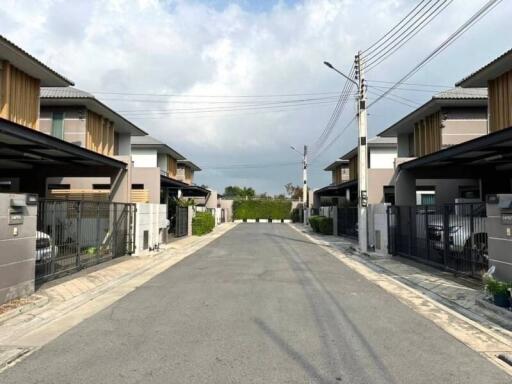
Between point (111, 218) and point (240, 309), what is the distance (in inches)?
357

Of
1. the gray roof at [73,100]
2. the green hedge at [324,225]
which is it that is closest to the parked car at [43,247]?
→ the gray roof at [73,100]

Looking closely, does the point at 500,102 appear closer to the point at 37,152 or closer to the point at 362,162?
the point at 362,162

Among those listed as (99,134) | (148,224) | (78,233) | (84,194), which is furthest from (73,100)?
(78,233)

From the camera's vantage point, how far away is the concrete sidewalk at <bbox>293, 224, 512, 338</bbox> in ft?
26.3

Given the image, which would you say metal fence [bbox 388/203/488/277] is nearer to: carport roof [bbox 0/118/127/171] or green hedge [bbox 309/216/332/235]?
carport roof [bbox 0/118/127/171]

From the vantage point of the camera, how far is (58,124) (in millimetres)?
24453

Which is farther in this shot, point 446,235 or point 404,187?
point 404,187

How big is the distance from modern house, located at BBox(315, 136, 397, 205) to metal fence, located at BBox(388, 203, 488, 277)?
861 centimetres

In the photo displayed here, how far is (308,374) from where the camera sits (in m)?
5.18

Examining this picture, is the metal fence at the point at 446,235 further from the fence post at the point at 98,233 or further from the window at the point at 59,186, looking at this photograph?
the window at the point at 59,186

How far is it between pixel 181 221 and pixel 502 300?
79.8 feet

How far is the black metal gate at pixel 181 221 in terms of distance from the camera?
30.4 metres

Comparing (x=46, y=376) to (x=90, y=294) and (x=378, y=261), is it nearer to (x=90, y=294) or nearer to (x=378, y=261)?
(x=90, y=294)

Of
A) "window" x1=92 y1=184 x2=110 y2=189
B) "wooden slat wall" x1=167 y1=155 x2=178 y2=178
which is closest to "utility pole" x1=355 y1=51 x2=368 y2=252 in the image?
"window" x1=92 y1=184 x2=110 y2=189
